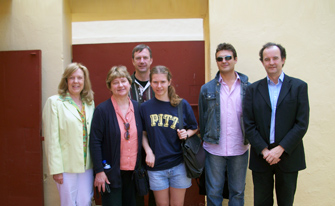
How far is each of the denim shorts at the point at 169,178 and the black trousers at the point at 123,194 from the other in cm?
22

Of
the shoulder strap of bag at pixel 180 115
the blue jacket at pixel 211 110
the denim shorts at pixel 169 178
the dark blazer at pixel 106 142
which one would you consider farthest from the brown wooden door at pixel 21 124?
the blue jacket at pixel 211 110

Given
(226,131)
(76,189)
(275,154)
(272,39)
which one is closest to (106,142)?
(76,189)

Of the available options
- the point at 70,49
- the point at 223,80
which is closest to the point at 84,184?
the point at 223,80

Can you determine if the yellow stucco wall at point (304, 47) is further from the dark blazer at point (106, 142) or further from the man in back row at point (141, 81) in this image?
the dark blazer at point (106, 142)

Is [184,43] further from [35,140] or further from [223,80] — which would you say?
[35,140]

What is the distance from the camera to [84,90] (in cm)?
291

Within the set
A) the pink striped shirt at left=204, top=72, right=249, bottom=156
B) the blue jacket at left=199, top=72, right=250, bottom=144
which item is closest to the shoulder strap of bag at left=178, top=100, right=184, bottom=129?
the blue jacket at left=199, top=72, right=250, bottom=144

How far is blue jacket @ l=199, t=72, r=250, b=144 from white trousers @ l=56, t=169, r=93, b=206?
1345 millimetres

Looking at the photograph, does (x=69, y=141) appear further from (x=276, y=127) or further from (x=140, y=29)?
(x=140, y=29)

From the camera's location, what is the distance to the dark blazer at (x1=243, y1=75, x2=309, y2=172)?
2596 mm

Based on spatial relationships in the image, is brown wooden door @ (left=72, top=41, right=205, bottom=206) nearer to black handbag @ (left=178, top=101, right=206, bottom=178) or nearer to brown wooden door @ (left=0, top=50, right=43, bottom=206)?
brown wooden door @ (left=0, top=50, right=43, bottom=206)

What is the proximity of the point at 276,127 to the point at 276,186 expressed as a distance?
64cm

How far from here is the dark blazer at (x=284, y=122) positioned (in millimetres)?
2596

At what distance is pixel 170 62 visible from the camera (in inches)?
170
